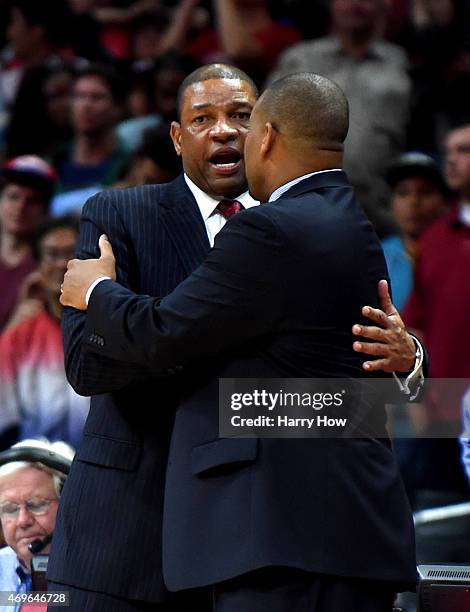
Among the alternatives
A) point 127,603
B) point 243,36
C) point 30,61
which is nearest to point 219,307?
point 127,603

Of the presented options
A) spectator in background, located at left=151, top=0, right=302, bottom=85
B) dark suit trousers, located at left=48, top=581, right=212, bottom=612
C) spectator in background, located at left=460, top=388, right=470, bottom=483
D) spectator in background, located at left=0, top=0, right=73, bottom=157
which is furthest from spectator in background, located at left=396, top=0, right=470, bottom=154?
dark suit trousers, located at left=48, top=581, right=212, bottom=612

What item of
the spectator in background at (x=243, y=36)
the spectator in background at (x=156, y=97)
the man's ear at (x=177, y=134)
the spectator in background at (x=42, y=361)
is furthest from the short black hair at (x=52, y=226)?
the man's ear at (x=177, y=134)

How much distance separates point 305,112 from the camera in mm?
2766

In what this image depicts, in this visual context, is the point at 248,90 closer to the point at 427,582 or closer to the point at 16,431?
the point at 427,582

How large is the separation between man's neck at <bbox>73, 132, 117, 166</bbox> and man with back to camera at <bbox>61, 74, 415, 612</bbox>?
4.23m

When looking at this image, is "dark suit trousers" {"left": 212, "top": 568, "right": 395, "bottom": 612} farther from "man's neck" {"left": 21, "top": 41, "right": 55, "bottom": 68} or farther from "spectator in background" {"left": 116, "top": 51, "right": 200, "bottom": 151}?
"man's neck" {"left": 21, "top": 41, "right": 55, "bottom": 68}

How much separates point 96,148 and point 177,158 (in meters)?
1.07

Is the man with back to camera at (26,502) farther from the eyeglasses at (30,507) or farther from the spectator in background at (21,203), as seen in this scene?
the spectator in background at (21,203)

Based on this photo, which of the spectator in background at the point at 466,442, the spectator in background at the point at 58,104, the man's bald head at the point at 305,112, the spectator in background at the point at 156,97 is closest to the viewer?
the man's bald head at the point at 305,112

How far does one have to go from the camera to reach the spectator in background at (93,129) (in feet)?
22.6

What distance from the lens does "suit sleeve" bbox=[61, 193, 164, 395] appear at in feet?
9.14

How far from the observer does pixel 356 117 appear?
6402 mm

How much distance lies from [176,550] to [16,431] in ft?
9.45

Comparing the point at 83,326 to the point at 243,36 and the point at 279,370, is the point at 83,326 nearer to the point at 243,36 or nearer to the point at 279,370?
the point at 279,370
